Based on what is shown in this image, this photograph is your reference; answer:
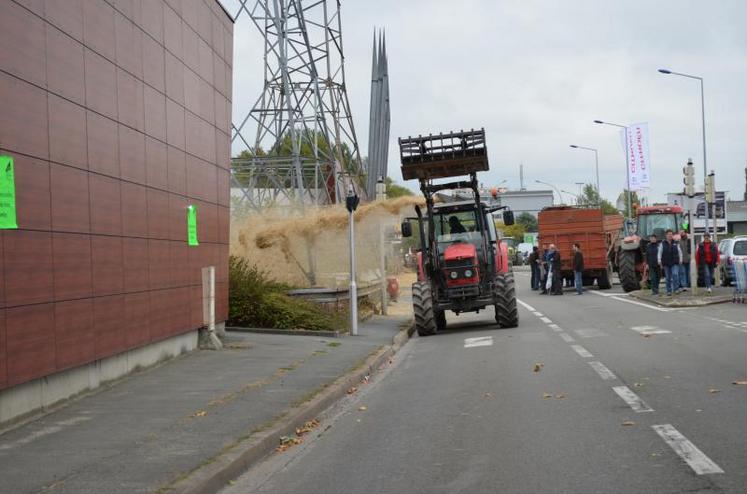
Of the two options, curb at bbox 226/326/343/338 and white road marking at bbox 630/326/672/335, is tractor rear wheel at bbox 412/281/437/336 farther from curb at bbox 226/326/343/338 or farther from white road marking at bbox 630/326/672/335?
white road marking at bbox 630/326/672/335

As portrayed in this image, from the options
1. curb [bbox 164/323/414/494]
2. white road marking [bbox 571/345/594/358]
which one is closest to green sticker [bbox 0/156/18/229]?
curb [bbox 164/323/414/494]

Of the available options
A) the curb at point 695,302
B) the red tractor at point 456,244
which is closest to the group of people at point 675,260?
the curb at point 695,302

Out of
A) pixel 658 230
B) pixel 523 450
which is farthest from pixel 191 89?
pixel 658 230

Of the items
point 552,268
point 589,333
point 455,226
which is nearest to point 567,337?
point 589,333

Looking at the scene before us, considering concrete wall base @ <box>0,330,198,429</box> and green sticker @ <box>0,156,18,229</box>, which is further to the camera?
concrete wall base @ <box>0,330,198,429</box>

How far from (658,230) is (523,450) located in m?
A: 28.7

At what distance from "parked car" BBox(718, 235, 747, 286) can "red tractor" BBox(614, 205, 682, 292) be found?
7.60 feet

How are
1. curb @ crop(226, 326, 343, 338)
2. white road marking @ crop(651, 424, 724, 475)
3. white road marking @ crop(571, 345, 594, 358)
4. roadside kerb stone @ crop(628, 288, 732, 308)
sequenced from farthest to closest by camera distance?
roadside kerb stone @ crop(628, 288, 732, 308) < curb @ crop(226, 326, 343, 338) < white road marking @ crop(571, 345, 594, 358) < white road marking @ crop(651, 424, 724, 475)

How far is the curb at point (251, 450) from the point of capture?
665cm

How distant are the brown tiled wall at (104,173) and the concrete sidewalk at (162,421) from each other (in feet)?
2.22

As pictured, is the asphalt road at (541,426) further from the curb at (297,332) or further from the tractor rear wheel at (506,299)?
the tractor rear wheel at (506,299)

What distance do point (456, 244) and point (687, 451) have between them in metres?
14.4

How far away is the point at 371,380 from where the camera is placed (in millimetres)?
13516

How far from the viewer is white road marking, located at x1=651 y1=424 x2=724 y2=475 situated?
6.63 meters
